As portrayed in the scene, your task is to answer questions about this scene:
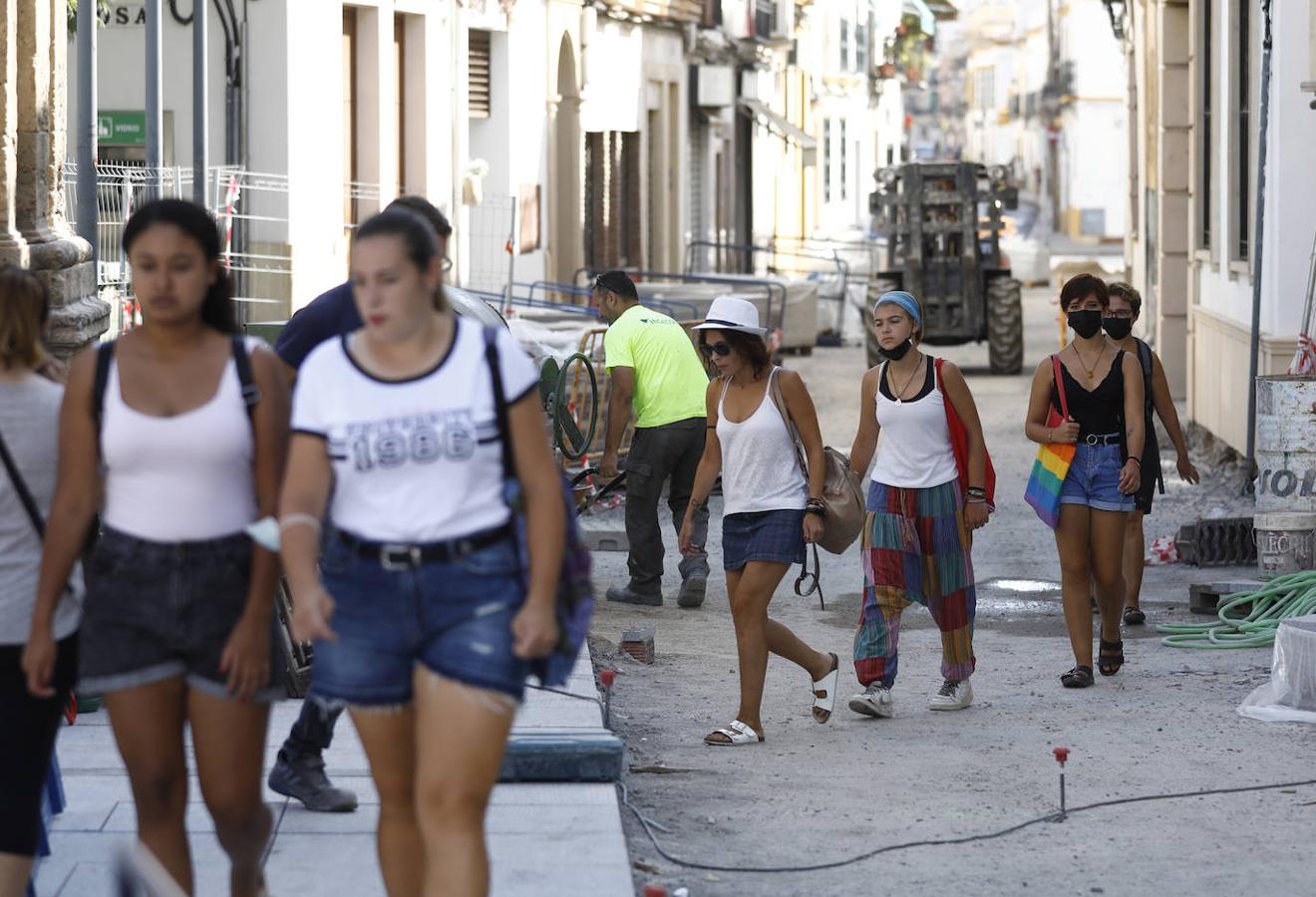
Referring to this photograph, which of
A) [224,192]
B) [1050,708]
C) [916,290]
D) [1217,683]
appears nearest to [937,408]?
[1050,708]

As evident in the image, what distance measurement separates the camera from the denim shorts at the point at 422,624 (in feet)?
13.0

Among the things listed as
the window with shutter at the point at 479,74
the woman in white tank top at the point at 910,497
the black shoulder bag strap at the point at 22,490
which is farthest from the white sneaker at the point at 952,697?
the window with shutter at the point at 479,74

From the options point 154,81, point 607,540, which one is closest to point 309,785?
point 607,540

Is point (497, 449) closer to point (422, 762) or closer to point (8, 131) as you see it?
point (422, 762)

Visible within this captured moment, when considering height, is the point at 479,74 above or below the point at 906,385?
above

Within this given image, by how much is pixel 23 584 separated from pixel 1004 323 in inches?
795

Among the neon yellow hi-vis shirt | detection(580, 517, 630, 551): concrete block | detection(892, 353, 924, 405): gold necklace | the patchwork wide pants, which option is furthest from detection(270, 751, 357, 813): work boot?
detection(580, 517, 630, 551): concrete block

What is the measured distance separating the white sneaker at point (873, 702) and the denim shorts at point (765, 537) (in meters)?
0.78

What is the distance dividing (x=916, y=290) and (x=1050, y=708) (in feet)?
53.2

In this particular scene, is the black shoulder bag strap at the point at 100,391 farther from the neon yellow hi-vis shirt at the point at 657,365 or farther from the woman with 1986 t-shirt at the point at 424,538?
the neon yellow hi-vis shirt at the point at 657,365

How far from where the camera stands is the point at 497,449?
4.01 metres

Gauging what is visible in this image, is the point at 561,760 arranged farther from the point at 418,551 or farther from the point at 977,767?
the point at 418,551

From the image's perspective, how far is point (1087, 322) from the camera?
27.4 feet

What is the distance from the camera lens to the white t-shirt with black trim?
3.96 meters
